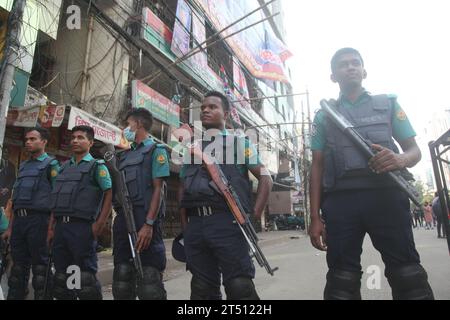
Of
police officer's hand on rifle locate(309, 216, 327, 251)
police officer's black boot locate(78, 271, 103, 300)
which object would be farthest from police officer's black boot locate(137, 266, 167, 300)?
police officer's hand on rifle locate(309, 216, 327, 251)

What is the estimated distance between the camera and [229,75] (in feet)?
51.9

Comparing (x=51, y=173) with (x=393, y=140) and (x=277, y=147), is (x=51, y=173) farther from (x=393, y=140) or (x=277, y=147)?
(x=277, y=147)

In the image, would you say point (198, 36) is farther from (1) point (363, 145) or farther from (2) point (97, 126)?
(1) point (363, 145)

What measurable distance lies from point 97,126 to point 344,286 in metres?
5.34

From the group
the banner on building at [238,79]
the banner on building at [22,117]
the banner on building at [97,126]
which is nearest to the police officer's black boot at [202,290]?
the banner on building at [97,126]

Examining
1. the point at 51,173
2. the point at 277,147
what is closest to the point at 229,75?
the point at 277,147

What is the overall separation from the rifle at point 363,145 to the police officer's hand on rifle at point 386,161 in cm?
4

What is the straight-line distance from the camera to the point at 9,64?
176 inches

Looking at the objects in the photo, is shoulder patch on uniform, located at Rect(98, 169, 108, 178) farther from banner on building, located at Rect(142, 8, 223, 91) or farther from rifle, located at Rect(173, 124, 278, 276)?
banner on building, located at Rect(142, 8, 223, 91)

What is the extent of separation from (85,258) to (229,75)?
1395 cm

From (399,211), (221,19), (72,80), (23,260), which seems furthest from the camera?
(221,19)

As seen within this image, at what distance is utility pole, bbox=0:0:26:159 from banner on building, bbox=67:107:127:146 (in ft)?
3.82
